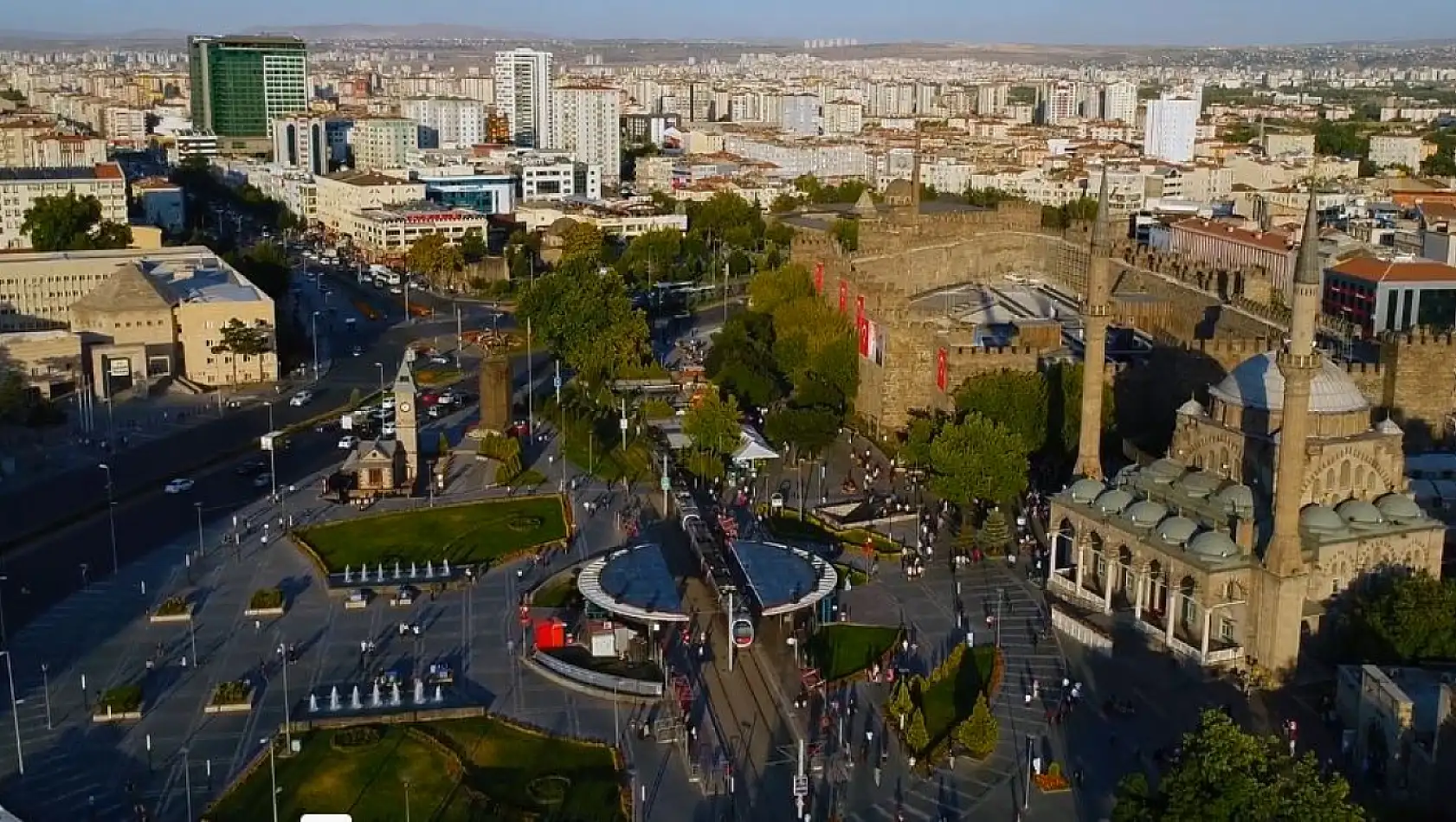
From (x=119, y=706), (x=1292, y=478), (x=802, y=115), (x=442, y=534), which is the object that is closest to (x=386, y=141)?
(x=802, y=115)

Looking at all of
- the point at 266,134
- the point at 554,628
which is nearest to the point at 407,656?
the point at 554,628

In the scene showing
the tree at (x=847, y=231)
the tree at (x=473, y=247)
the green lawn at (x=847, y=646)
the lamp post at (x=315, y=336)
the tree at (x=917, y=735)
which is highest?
the tree at (x=847, y=231)

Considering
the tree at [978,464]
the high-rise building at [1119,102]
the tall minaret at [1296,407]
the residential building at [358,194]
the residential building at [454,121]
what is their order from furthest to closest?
1. the high-rise building at [1119,102]
2. the residential building at [454,121]
3. the residential building at [358,194]
4. the tree at [978,464]
5. the tall minaret at [1296,407]

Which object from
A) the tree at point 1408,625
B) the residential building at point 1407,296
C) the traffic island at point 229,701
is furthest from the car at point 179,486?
the residential building at point 1407,296

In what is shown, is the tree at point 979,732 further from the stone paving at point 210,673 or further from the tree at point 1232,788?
the stone paving at point 210,673

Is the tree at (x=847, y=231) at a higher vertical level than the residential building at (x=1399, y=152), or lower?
lower

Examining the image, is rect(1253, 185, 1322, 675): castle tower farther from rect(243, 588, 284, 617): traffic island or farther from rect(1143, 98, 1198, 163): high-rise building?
rect(1143, 98, 1198, 163): high-rise building

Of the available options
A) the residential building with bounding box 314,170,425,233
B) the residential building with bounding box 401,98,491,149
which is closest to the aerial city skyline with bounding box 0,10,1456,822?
the residential building with bounding box 314,170,425,233
